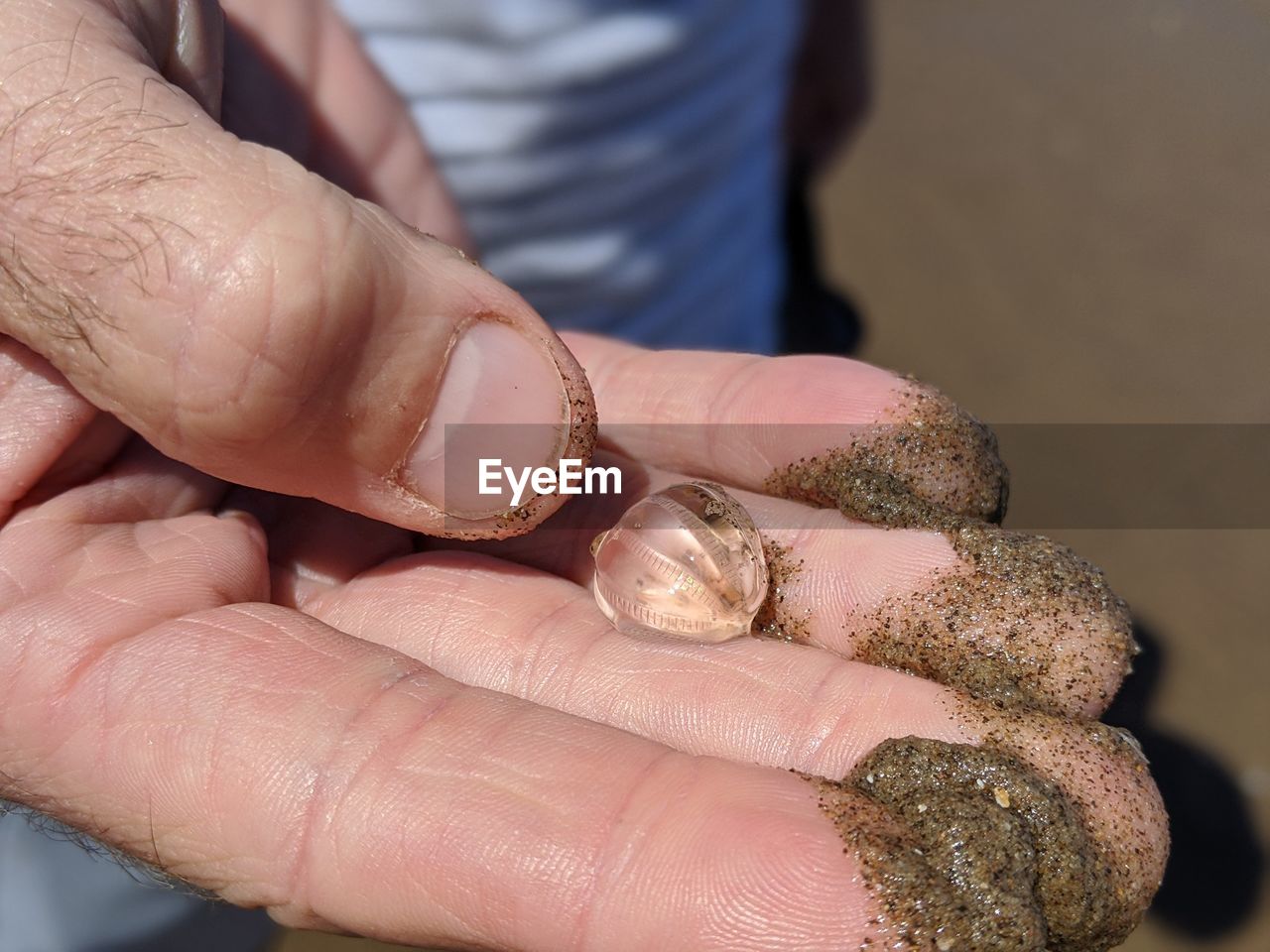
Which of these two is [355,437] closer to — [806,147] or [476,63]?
[476,63]

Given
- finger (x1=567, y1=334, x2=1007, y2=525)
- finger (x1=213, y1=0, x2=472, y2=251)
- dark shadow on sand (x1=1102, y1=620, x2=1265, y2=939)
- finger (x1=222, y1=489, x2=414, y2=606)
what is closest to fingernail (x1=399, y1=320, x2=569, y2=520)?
finger (x1=222, y1=489, x2=414, y2=606)

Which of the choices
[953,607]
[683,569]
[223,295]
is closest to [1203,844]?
[953,607]

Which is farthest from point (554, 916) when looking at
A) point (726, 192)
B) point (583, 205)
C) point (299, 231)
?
Result: point (726, 192)

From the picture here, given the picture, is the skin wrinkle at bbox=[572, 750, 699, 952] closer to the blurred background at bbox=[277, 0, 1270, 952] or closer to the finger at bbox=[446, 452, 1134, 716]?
the finger at bbox=[446, 452, 1134, 716]

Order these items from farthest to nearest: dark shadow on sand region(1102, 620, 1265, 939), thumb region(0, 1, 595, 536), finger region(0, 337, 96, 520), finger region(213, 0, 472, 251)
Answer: dark shadow on sand region(1102, 620, 1265, 939) → finger region(213, 0, 472, 251) → finger region(0, 337, 96, 520) → thumb region(0, 1, 595, 536)

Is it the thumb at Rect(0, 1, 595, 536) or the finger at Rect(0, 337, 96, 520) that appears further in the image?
the finger at Rect(0, 337, 96, 520)

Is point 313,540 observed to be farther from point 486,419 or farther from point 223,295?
point 223,295

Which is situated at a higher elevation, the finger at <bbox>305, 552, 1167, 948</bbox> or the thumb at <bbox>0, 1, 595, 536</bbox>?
the thumb at <bbox>0, 1, 595, 536</bbox>
